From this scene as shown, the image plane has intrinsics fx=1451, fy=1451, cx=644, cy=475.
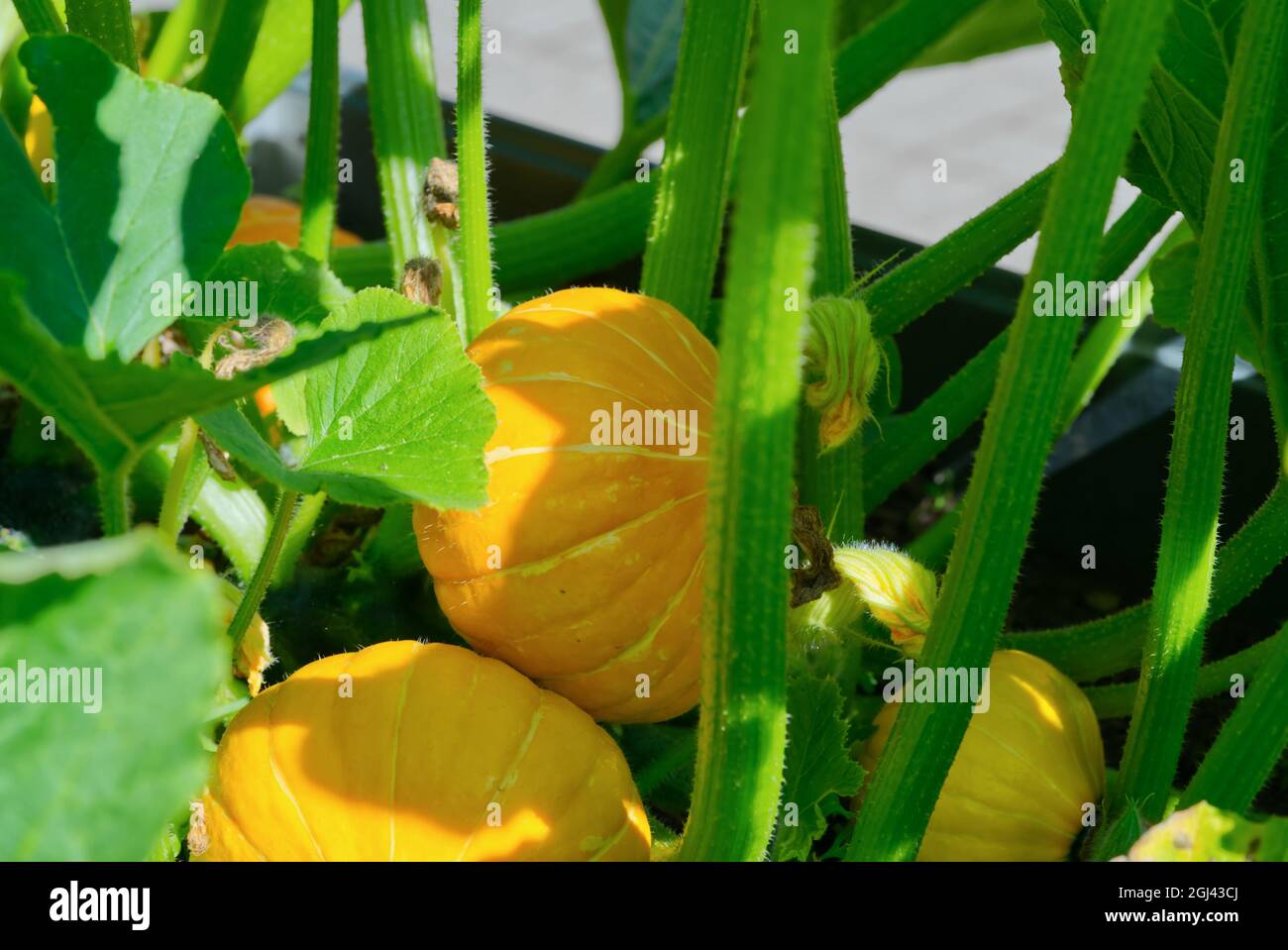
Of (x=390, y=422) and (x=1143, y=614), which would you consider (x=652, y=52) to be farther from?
(x=390, y=422)

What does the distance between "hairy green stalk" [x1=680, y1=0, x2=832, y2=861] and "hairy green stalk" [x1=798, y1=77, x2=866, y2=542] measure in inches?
13.3

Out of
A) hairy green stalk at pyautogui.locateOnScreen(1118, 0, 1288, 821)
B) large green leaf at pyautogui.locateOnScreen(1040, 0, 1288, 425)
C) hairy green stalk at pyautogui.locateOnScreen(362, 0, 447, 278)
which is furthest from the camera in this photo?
hairy green stalk at pyautogui.locateOnScreen(362, 0, 447, 278)

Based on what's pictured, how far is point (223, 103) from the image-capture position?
1.07 meters

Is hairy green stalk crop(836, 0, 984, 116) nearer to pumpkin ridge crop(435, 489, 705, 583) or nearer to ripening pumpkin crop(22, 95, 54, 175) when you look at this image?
pumpkin ridge crop(435, 489, 705, 583)

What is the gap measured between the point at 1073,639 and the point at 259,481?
0.58 m

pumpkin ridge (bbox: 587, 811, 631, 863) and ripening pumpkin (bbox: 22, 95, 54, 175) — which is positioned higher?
ripening pumpkin (bbox: 22, 95, 54, 175)

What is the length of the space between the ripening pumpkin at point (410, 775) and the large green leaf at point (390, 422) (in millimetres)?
148


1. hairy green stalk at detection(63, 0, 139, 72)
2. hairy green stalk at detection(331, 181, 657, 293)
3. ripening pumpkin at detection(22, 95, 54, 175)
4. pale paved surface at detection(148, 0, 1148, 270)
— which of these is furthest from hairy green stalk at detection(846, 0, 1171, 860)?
pale paved surface at detection(148, 0, 1148, 270)

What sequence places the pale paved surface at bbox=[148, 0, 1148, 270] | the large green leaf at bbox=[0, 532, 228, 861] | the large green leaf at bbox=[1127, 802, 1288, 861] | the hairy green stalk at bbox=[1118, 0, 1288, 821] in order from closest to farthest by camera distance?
the large green leaf at bbox=[0, 532, 228, 861] < the large green leaf at bbox=[1127, 802, 1288, 861] < the hairy green stalk at bbox=[1118, 0, 1288, 821] < the pale paved surface at bbox=[148, 0, 1148, 270]

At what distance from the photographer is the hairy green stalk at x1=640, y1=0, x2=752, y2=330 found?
2.59 ft

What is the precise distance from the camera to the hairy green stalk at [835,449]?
86cm

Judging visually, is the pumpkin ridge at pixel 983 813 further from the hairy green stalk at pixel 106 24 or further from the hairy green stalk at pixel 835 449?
the hairy green stalk at pixel 106 24
